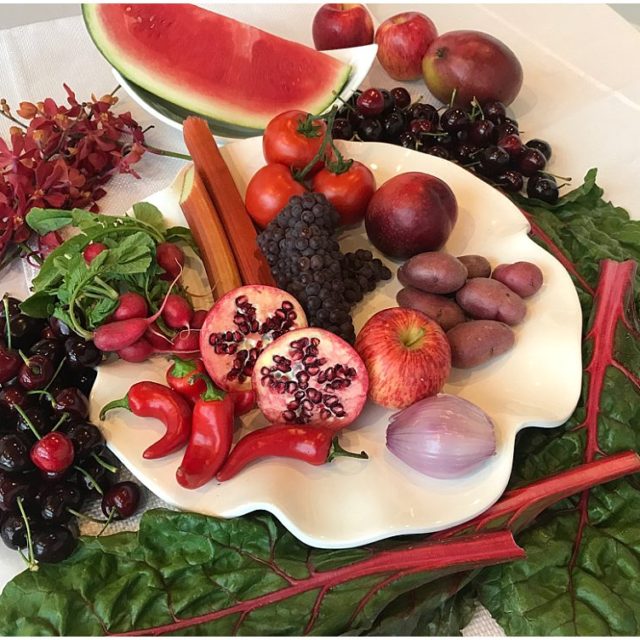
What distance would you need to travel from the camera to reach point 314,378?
1030mm

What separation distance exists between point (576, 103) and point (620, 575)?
1209 millimetres

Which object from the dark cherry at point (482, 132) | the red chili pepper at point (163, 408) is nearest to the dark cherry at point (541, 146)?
the dark cherry at point (482, 132)

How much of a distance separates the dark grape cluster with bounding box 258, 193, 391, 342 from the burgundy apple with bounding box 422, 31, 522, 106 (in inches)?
24.6

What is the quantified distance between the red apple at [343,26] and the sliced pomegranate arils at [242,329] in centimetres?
94

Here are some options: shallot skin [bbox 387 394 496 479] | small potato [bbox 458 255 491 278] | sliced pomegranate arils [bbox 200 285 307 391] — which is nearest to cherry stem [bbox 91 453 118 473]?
sliced pomegranate arils [bbox 200 285 307 391]

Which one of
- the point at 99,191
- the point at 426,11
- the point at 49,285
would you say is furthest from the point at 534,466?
the point at 426,11

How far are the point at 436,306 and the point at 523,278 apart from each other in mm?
165

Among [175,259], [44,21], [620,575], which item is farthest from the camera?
[44,21]

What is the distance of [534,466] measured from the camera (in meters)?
1.08

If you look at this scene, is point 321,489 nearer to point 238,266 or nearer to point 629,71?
point 238,266

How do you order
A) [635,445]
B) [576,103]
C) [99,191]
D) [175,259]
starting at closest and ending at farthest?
[635,445] < [175,259] < [99,191] < [576,103]

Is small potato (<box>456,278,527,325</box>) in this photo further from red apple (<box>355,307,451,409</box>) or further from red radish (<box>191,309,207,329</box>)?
red radish (<box>191,309,207,329</box>)

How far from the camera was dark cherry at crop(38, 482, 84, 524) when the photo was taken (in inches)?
38.7

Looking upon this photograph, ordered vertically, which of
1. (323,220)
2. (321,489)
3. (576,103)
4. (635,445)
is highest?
(576,103)
